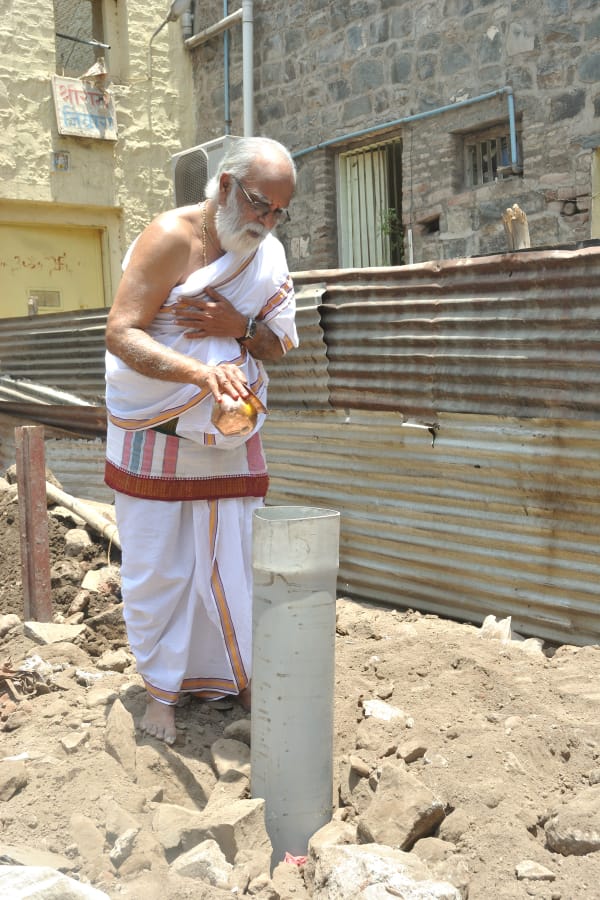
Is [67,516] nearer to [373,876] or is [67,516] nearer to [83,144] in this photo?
[373,876]

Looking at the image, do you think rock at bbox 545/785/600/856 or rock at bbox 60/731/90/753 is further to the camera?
rock at bbox 60/731/90/753

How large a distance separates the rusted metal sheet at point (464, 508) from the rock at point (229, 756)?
1.45 metres

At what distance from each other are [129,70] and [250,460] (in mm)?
9960

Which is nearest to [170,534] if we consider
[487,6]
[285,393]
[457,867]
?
[457,867]

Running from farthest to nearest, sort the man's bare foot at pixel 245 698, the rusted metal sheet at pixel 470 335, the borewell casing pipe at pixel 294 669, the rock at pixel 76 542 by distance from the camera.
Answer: the rock at pixel 76 542, the rusted metal sheet at pixel 470 335, the man's bare foot at pixel 245 698, the borewell casing pipe at pixel 294 669

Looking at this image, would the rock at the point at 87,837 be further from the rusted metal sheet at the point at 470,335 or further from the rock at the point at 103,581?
the rock at the point at 103,581

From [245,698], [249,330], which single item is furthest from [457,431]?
[245,698]

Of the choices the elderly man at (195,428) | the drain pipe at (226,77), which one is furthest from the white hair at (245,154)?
the drain pipe at (226,77)

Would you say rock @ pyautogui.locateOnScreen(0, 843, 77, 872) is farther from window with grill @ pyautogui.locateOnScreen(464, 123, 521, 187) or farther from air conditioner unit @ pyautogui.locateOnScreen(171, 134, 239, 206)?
window with grill @ pyautogui.locateOnScreen(464, 123, 521, 187)

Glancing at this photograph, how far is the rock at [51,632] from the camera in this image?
13.5ft

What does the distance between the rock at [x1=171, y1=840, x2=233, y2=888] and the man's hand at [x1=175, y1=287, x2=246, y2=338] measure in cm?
159

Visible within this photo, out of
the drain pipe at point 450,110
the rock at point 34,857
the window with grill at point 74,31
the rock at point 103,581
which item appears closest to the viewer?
the rock at point 34,857

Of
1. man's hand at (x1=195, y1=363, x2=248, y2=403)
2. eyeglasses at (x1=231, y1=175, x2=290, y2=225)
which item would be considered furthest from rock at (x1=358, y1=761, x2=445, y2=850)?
eyeglasses at (x1=231, y1=175, x2=290, y2=225)

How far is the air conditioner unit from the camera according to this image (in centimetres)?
864
